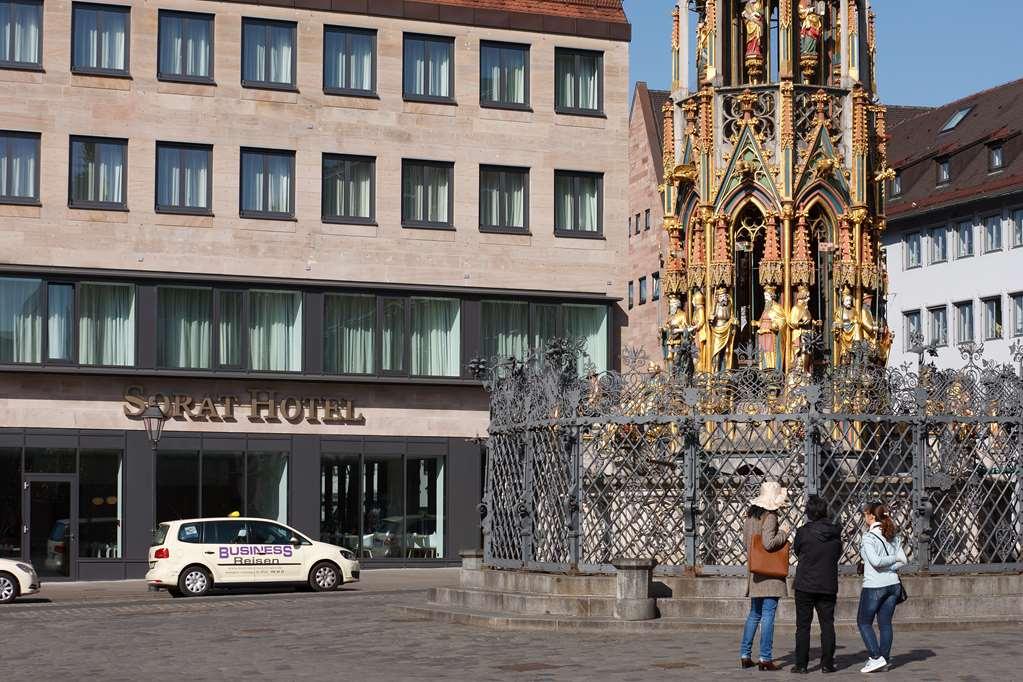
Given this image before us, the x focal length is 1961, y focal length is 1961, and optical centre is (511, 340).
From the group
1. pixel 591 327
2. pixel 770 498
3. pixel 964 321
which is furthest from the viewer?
pixel 964 321

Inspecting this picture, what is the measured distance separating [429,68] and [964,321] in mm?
31468

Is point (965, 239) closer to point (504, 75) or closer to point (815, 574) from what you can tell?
point (504, 75)

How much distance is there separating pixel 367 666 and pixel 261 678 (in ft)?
4.90

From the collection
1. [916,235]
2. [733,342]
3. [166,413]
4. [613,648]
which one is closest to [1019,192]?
[916,235]

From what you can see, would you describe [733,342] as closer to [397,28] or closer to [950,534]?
[950,534]

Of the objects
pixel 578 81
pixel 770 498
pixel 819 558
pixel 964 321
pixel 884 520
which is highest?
pixel 578 81

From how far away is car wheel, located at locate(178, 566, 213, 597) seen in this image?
119 feet

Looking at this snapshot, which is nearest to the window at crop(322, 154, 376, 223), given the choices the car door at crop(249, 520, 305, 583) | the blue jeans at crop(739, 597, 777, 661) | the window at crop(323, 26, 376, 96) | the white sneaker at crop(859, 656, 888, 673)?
the window at crop(323, 26, 376, 96)

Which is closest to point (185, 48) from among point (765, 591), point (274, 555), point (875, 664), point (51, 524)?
point (51, 524)

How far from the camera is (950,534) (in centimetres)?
2509

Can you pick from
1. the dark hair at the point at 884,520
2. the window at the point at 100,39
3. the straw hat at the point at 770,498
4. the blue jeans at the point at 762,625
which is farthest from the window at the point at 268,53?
the dark hair at the point at 884,520

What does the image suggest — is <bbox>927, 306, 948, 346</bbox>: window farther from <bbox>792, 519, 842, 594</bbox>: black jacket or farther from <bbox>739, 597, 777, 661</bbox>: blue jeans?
<bbox>792, 519, 842, 594</bbox>: black jacket

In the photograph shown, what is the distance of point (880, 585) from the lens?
19.3 metres

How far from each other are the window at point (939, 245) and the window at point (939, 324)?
188cm
